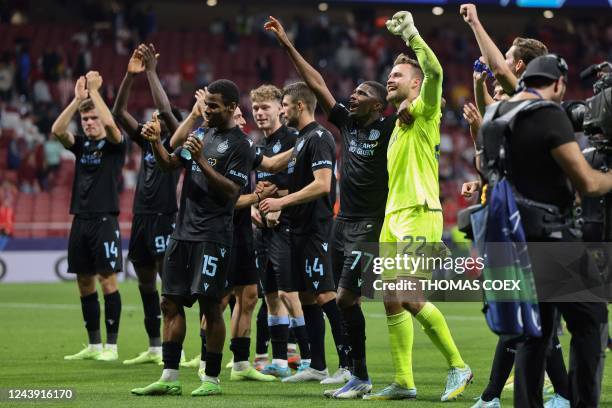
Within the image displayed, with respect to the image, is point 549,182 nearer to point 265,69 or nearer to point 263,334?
point 263,334

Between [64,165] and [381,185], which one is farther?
[64,165]

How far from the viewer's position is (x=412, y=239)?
757 centimetres

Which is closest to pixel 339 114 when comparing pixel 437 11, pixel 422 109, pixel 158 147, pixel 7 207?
pixel 422 109

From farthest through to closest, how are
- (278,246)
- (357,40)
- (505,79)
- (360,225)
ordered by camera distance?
(357,40) < (278,246) < (360,225) < (505,79)

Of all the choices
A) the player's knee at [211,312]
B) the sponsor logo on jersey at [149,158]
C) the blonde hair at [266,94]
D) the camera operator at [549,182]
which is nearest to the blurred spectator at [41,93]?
the sponsor logo on jersey at [149,158]

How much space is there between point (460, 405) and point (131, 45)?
24.8 metres

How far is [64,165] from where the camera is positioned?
26.6 m

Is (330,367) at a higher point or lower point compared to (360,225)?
lower

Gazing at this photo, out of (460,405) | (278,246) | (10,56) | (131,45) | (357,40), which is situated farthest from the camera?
(357,40)

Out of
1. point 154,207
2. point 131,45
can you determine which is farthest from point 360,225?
point 131,45

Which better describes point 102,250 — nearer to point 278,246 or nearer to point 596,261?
point 278,246

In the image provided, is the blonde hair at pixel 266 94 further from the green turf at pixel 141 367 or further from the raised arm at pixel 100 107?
the green turf at pixel 141 367

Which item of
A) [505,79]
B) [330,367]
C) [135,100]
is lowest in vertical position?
[330,367]

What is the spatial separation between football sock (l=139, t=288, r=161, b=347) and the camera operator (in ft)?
18.3
